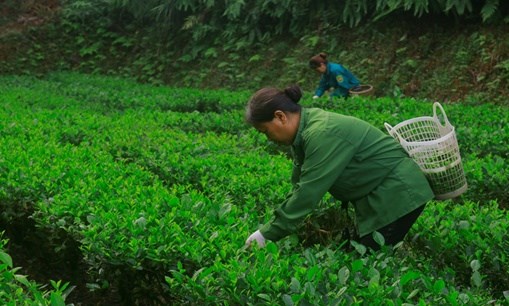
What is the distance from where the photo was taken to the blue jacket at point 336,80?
1049 cm

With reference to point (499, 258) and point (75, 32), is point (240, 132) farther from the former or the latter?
point (75, 32)

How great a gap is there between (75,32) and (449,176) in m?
19.6

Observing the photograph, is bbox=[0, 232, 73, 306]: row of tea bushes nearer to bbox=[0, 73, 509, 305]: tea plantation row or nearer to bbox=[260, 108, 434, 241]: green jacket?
bbox=[0, 73, 509, 305]: tea plantation row

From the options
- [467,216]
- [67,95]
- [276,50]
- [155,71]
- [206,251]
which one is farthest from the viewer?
[155,71]

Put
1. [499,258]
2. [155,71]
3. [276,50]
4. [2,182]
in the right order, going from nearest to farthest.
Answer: [499,258]
[2,182]
[276,50]
[155,71]

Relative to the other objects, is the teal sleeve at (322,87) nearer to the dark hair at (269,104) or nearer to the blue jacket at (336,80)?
the blue jacket at (336,80)

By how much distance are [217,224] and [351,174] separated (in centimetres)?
97

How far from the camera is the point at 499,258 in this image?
371cm

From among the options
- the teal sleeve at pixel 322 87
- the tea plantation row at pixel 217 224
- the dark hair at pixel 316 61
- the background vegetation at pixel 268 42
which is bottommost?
the background vegetation at pixel 268 42

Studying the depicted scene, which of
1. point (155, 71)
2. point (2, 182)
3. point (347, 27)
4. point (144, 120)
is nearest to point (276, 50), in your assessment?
point (347, 27)

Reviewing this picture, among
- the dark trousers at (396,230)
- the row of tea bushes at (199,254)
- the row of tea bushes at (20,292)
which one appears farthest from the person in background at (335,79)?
the row of tea bushes at (20,292)

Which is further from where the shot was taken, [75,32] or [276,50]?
[75,32]

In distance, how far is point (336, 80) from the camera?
34.8 feet

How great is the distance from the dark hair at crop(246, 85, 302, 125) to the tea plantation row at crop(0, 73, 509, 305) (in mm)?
739
